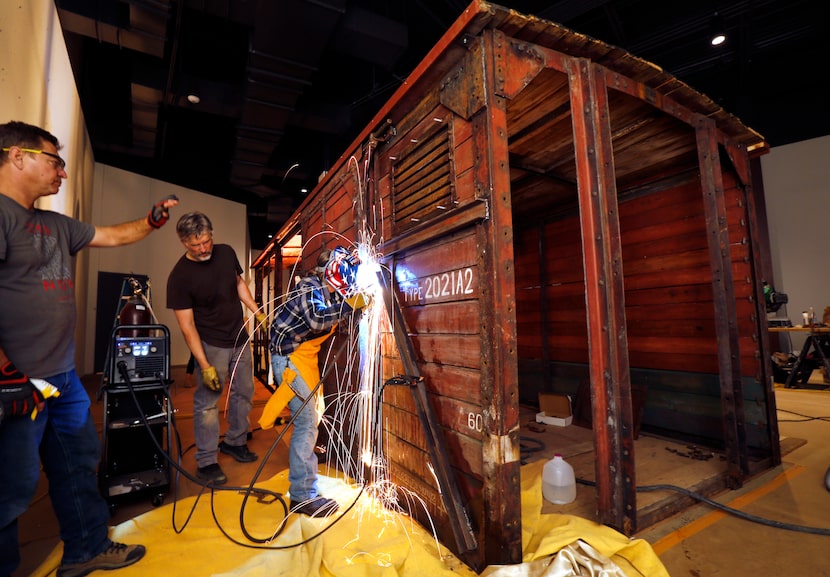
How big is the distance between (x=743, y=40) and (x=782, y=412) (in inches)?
214

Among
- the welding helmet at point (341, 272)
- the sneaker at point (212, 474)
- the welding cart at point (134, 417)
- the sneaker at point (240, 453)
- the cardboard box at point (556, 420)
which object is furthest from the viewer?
the cardboard box at point (556, 420)

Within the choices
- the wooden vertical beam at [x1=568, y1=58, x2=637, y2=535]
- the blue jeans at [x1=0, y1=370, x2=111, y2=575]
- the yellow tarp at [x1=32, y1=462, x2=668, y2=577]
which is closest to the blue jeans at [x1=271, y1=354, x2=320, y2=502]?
the yellow tarp at [x1=32, y1=462, x2=668, y2=577]

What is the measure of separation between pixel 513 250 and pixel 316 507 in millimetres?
2298

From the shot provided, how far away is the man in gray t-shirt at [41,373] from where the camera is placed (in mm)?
1590

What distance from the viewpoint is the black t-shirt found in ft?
10.1

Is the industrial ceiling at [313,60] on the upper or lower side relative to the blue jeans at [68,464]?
upper

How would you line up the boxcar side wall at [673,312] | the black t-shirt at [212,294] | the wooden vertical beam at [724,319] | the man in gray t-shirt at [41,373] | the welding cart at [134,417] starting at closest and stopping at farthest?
the man in gray t-shirt at [41,373]
the welding cart at [134,417]
the wooden vertical beam at [724,319]
the black t-shirt at [212,294]
the boxcar side wall at [673,312]

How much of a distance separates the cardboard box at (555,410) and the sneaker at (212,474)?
3291mm

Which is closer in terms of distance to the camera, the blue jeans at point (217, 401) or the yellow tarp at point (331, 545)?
the yellow tarp at point (331, 545)

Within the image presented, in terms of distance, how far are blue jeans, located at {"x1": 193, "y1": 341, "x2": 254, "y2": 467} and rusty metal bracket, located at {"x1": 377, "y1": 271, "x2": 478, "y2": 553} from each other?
A: 1640 millimetres

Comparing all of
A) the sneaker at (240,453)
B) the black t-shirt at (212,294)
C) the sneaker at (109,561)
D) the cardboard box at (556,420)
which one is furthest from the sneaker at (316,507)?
the cardboard box at (556,420)

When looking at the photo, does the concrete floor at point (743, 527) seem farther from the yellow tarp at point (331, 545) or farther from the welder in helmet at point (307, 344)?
the welder in helmet at point (307, 344)

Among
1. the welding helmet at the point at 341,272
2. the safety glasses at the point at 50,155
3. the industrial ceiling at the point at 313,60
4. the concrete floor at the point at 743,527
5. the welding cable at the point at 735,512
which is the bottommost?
the concrete floor at the point at 743,527

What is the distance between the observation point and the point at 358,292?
257 centimetres
